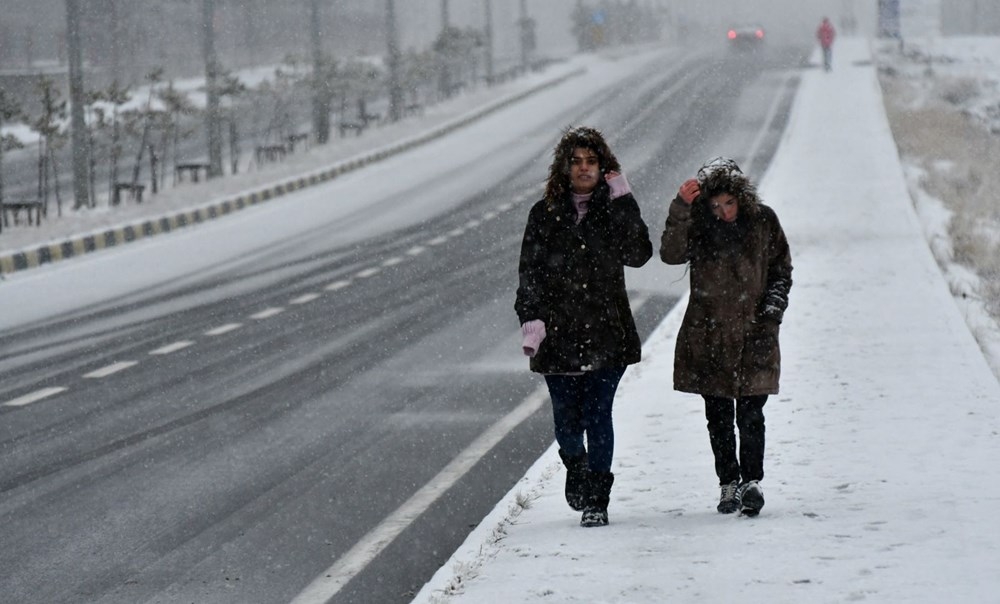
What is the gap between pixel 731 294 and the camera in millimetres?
6297

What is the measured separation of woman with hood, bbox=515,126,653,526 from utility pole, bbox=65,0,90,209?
17198 mm

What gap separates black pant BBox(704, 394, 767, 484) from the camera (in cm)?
640

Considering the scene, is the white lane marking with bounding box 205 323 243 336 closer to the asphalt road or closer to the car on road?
the asphalt road

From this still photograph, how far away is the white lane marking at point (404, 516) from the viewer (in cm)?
643

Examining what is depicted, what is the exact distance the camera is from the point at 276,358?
1234 centimetres

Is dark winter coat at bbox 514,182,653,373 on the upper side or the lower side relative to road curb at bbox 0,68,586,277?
upper

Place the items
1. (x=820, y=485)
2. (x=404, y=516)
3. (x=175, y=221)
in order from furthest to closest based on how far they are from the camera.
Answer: (x=175, y=221), (x=404, y=516), (x=820, y=485)

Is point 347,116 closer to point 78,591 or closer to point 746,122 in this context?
point 746,122

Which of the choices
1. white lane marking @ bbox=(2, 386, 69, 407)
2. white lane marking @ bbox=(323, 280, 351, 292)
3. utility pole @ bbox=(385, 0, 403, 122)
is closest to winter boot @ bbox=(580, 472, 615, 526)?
white lane marking @ bbox=(2, 386, 69, 407)

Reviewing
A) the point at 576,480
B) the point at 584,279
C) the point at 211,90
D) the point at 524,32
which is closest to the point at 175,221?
the point at 211,90

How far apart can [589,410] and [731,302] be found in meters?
0.74

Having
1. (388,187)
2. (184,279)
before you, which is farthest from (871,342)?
(388,187)

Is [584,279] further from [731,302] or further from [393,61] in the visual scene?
[393,61]

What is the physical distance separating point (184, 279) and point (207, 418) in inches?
328
